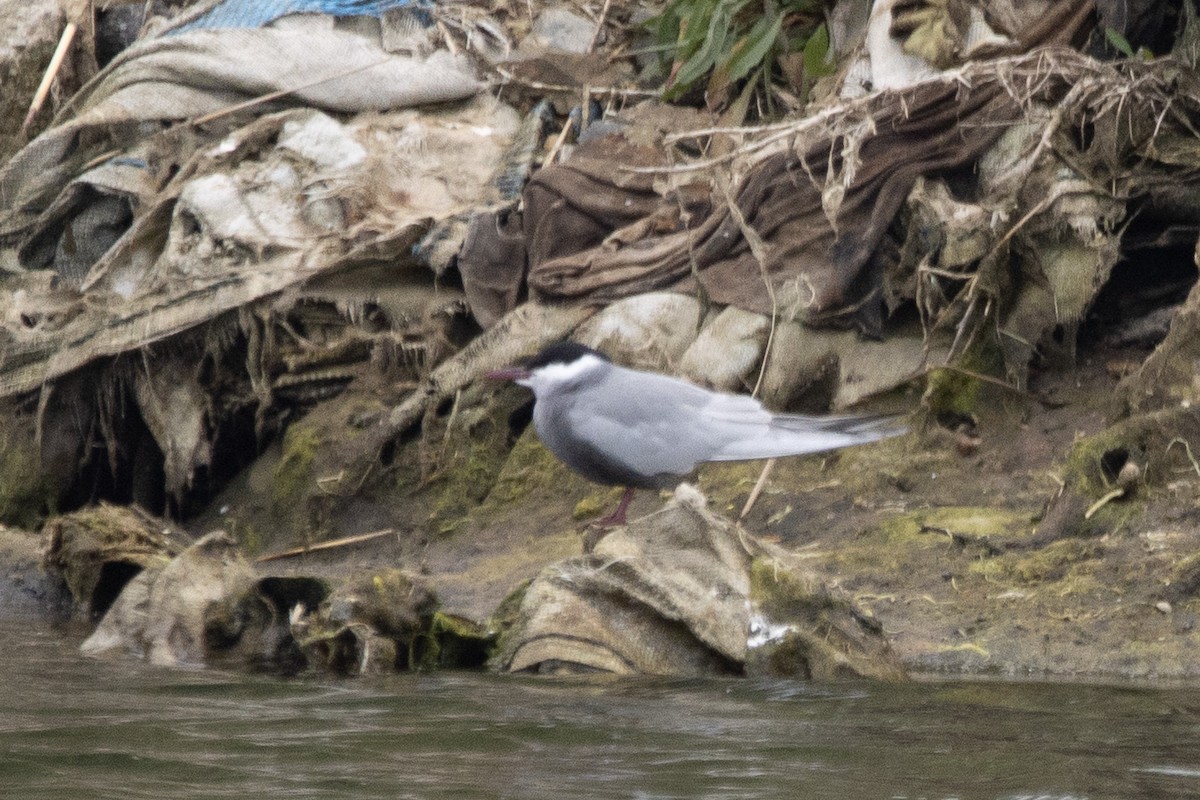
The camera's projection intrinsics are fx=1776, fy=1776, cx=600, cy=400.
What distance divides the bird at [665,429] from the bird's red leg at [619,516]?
0.19 m

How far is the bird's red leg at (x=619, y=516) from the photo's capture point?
19.1 feet

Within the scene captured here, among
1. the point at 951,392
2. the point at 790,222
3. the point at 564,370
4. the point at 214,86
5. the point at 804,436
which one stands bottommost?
the point at 804,436

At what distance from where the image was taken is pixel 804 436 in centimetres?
543

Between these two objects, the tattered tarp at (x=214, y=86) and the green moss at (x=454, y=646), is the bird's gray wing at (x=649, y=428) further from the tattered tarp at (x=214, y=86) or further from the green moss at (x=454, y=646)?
the tattered tarp at (x=214, y=86)

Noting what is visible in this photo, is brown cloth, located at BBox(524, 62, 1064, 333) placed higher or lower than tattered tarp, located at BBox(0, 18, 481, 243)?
lower

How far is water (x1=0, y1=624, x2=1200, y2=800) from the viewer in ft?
11.4

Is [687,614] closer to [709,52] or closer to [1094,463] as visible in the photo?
[1094,463]

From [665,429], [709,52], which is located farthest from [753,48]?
[665,429]

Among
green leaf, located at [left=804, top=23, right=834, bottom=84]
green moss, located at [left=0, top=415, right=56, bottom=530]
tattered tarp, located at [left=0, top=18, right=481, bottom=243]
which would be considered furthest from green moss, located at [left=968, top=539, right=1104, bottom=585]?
green moss, located at [left=0, top=415, right=56, bottom=530]

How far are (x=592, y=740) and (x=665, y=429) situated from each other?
179 cm

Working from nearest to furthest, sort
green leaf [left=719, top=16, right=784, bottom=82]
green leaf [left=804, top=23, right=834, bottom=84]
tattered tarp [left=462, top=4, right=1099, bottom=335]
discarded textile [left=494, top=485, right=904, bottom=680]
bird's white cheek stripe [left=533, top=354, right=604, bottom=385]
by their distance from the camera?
discarded textile [left=494, top=485, right=904, bottom=680], bird's white cheek stripe [left=533, top=354, right=604, bottom=385], tattered tarp [left=462, top=4, right=1099, bottom=335], green leaf [left=804, top=23, right=834, bottom=84], green leaf [left=719, top=16, right=784, bottom=82]

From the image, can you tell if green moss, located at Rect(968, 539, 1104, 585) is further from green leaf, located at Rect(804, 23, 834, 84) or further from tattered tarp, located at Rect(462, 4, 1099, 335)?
green leaf, located at Rect(804, 23, 834, 84)

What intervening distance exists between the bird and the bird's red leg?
19 cm

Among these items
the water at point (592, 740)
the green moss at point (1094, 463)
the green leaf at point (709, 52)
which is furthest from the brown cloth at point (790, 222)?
the water at point (592, 740)
